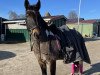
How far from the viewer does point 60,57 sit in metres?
6.61

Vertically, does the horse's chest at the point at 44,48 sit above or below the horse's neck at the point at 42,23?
below

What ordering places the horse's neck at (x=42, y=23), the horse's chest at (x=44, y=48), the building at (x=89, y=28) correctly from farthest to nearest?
the building at (x=89, y=28) < the horse's chest at (x=44, y=48) < the horse's neck at (x=42, y=23)

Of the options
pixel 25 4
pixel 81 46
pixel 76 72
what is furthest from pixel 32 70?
pixel 25 4

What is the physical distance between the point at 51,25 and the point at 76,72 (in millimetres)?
2833

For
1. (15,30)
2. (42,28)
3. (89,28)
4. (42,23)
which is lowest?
(89,28)

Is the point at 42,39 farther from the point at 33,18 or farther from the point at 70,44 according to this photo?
the point at 70,44

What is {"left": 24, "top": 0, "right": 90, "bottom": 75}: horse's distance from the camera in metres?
5.57

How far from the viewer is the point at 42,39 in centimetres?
597

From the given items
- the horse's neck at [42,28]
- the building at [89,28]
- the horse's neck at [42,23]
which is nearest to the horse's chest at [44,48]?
the horse's neck at [42,28]

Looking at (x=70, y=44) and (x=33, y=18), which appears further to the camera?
(x=70, y=44)

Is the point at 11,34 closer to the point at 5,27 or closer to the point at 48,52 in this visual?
the point at 5,27

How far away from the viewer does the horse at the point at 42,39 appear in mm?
5565

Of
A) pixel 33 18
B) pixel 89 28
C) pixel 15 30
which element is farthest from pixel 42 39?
pixel 89 28

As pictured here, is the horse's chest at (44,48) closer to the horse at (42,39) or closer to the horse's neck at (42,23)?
the horse at (42,39)
